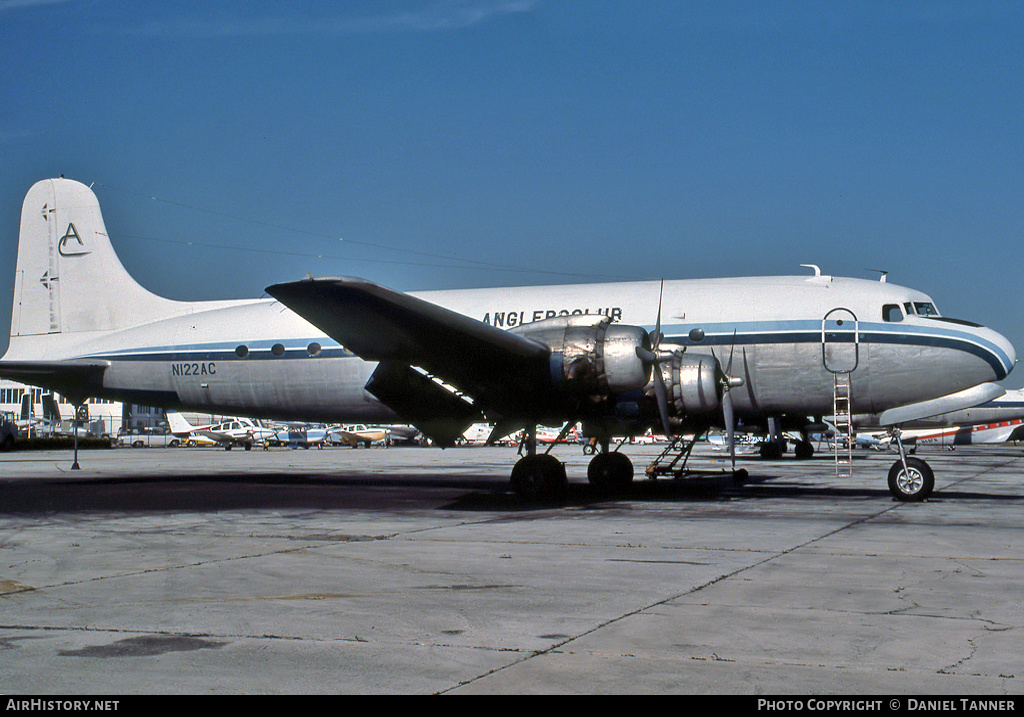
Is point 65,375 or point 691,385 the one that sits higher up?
point 65,375

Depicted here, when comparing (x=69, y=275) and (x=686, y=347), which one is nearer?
(x=686, y=347)

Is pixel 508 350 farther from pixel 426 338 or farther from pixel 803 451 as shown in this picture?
pixel 803 451

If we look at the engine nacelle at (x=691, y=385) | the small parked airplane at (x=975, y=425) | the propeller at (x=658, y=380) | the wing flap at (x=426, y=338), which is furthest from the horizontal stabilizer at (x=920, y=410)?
the small parked airplane at (x=975, y=425)

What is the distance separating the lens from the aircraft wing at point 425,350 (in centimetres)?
1355

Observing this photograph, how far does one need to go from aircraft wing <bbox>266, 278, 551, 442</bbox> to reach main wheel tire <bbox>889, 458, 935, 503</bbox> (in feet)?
20.8

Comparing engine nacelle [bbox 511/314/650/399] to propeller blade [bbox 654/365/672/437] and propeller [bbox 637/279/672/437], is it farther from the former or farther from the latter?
propeller blade [bbox 654/365/672/437]

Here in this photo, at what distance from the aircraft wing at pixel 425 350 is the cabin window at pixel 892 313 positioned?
7.31 m

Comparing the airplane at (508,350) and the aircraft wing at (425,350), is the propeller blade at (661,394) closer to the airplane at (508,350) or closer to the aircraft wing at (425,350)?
the airplane at (508,350)

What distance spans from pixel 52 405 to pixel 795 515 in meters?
23.3

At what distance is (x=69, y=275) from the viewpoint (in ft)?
77.5

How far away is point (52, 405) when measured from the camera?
1098 inches

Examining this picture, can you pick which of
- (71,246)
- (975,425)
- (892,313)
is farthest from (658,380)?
(975,425)

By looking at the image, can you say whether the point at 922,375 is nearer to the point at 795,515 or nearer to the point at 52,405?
the point at 795,515

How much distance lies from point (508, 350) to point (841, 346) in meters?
7.09
